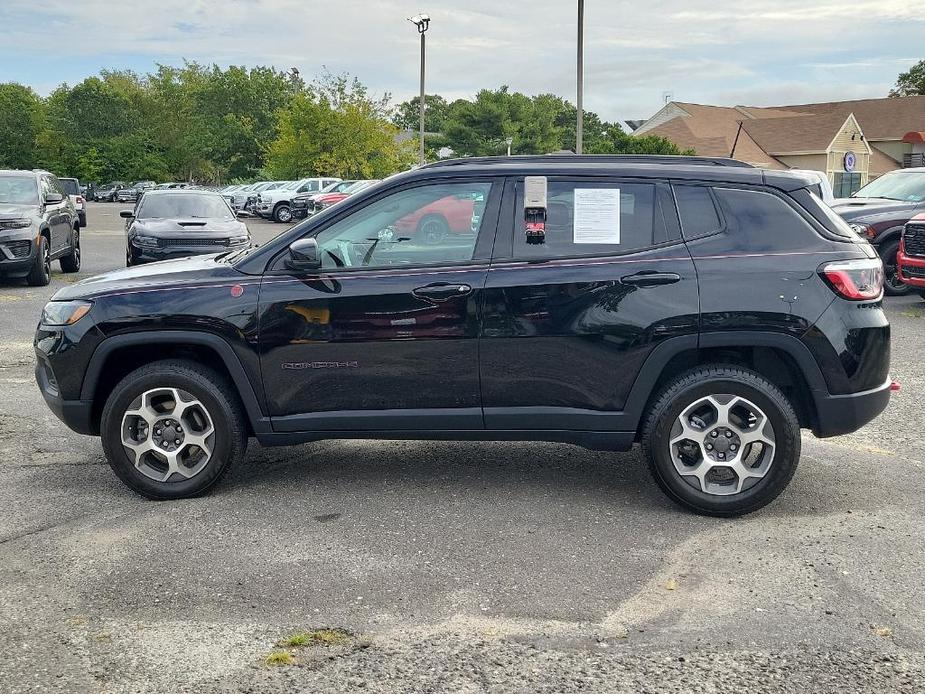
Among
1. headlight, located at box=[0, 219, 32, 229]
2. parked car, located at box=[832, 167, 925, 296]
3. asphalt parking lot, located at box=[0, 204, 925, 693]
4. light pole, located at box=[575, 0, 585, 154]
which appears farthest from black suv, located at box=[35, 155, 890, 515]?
light pole, located at box=[575, 0, 585, 154]

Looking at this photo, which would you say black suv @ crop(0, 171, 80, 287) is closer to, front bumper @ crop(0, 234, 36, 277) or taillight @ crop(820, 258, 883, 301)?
front bumper @ crop(0, 234, 36, 277)

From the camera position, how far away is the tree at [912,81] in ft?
289

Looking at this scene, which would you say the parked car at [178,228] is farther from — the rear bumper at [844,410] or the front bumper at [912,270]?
the rear bumper at [844,410]

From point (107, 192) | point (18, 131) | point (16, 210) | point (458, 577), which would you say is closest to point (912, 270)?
point (458, 577)

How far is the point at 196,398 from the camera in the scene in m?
5.14

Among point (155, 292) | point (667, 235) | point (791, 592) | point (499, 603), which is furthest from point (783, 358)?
point (155, 292)

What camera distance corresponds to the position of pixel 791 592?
13.5 feet

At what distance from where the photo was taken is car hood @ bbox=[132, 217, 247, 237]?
14922mm

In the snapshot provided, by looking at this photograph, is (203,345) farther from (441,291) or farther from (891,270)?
(891,270)

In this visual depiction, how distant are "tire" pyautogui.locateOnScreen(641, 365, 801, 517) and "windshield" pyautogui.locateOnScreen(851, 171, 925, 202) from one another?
1159 cm

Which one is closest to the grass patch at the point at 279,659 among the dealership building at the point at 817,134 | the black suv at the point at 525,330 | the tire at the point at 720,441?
the black suv at the point at 525,330

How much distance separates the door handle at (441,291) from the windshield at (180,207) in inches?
458

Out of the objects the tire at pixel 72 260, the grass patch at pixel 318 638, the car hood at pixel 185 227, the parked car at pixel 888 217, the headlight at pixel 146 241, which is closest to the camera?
the grass patch at pixel 318 638

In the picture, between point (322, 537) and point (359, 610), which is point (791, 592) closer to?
point (359, 610)
